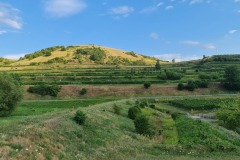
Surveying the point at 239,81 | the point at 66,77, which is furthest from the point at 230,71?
the point at 66,77

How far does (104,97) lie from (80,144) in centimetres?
6910

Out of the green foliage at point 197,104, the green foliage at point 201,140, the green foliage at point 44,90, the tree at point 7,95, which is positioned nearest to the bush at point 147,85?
the green foliage at point 197,104

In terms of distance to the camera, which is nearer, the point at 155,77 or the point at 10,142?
the point at 10,142

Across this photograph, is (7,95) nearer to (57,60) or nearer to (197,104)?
(197,104)

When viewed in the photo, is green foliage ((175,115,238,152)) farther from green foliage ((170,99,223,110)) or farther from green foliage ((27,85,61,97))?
green foliage ((27,85,61,97))

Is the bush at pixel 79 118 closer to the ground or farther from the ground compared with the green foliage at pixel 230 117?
farther from the ground

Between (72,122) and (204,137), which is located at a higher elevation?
(72,122)

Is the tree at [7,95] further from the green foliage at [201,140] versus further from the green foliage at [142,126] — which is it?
the green foliage at [201,140]

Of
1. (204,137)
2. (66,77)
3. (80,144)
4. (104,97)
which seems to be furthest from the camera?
(66,77)

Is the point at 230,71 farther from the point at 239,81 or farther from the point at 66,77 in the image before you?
the point at 66,77

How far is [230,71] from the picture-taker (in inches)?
4318

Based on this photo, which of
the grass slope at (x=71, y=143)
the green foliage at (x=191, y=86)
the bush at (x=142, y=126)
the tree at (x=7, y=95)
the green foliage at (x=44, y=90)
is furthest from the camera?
the green foliage at (x=191, y=86)

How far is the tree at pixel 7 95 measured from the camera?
174 feet

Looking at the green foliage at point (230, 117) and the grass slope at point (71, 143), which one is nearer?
the grass slope at point (71, 143)
